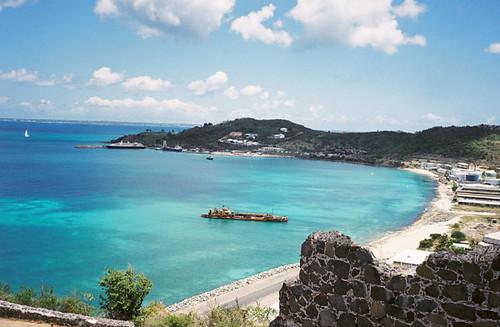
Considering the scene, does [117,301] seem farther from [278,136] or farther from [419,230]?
[278,136]

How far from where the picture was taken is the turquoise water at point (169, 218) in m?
33.0

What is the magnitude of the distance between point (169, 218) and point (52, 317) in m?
40.0

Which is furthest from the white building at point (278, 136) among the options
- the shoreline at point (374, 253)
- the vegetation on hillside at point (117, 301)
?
the vegetation on hillside at point (117, 301)

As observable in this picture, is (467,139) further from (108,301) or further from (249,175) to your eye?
(108,301)

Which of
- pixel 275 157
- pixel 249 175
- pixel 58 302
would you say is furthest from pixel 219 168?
pixel 58 302

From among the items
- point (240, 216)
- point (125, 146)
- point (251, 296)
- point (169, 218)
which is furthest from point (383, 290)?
point (125, 146)

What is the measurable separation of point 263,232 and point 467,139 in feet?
309

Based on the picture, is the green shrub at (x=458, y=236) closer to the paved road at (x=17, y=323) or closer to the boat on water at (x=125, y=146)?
the paved road at (x=17, y=323)

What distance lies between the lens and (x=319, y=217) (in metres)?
54.2

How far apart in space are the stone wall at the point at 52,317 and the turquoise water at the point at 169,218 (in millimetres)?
16397

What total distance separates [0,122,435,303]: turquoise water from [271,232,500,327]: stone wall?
903 inches

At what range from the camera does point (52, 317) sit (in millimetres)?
10719

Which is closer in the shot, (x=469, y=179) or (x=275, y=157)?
(x=469, y=179)

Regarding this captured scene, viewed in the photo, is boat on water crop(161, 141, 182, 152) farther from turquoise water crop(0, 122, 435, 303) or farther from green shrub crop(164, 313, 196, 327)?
green shrub crop(164, 313, 196, 327)
